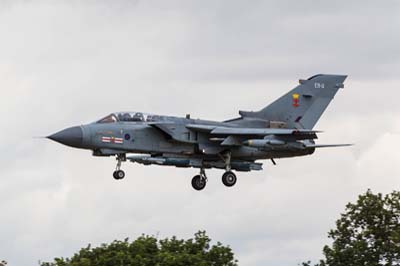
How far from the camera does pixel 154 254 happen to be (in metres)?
136

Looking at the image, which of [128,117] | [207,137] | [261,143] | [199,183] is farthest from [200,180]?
[128,117]

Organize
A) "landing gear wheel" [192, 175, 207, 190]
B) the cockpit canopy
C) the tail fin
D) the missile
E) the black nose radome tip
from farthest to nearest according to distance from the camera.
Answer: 1. the tail fin
2. "landing gear wheel" [192, 175, 207, 190]
3. the missile
4. the cockpit canopy
5. the black nose radome tip

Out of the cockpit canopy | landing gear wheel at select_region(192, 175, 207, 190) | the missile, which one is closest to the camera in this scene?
the cockpit canopy

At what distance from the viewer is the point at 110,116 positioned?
417 feet

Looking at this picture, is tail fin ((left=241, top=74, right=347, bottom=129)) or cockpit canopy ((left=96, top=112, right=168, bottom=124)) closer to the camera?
cockpit canopy ((left=96, top=112, right=168, bottom=124))

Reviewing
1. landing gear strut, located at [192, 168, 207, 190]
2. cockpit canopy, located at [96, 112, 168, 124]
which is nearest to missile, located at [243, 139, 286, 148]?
landing gear strut, located at [192, 168, 207, 190]

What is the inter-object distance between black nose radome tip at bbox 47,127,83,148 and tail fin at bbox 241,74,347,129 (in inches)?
317

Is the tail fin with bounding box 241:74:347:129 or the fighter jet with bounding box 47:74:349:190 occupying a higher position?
the tail fin with bounding box 241:74:347:129

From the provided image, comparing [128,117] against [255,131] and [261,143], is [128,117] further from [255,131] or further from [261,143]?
[261,143]

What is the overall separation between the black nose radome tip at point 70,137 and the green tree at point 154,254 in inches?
338

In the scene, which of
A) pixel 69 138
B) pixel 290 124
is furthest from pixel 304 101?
pixel 69 138

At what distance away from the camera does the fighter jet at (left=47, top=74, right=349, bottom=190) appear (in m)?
126

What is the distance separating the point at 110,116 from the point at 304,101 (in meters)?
8.95

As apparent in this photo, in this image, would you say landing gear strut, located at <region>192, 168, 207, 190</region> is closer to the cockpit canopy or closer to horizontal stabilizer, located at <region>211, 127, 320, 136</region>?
horizontal stabilizer, located at <region>211, 127, 320, 136</region>
